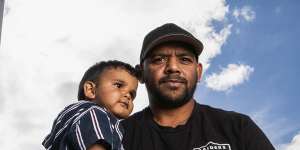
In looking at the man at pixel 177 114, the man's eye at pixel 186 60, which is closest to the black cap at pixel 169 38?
the man at pixel 177 114

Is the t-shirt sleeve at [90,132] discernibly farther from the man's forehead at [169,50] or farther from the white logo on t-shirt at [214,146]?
the man's forehead at [169,50]

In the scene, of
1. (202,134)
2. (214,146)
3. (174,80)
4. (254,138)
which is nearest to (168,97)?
(174,80)

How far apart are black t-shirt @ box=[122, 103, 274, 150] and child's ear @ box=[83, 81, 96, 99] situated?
0.41 meters

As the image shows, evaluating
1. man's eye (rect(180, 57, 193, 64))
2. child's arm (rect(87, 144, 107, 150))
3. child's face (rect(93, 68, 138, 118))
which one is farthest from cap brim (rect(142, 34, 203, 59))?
child's arm (rect(87, 144, 107, 150))

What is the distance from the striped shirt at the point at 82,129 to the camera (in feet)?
10.7

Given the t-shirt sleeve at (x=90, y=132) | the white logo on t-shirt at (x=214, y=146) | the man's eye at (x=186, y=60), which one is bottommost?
the white logo on t-shirt at (x=214, y=146)

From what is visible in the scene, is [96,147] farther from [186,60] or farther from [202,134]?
[186,60]

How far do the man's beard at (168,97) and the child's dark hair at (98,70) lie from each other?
11.6 inches

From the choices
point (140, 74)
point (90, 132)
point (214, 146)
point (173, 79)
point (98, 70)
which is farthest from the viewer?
point (140, 74)

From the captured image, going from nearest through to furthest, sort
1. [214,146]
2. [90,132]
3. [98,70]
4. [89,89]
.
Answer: [90,132] → [214,146] → [89,89] → [98,70]

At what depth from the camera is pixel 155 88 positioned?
13.9 feet

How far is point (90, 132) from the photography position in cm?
327

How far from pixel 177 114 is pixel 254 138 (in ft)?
2.65

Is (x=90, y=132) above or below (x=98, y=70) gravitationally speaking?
below
